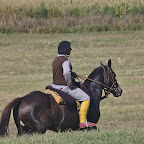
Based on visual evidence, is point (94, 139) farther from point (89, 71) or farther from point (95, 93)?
point (89, 71)

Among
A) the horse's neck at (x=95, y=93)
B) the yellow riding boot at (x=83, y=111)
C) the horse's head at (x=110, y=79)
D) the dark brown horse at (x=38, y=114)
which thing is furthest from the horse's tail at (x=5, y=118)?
the horse's head at (x=110, y=79)

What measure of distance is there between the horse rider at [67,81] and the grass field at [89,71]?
2.26 ft

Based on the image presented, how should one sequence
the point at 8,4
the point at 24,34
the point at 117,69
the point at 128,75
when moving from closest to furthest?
the point at 128,75 → the point at 117,69 → the point at 24,34 → the point at 8,4

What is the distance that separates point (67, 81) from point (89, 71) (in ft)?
35.6

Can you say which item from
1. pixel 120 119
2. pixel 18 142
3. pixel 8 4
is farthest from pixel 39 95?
pixel 8 4

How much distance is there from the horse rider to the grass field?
0.69 metres

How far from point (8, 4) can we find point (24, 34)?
9.79m

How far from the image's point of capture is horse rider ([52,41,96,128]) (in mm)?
8961

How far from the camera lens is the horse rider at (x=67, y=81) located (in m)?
8.96

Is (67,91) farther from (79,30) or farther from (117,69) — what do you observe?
(79,30)

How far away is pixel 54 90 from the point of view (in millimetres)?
8961

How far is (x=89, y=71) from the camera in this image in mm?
19781

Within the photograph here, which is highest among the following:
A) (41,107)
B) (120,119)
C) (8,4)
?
(8,4)

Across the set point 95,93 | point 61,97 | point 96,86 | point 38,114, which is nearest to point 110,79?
point 96,86
